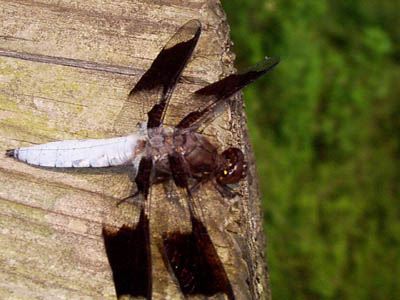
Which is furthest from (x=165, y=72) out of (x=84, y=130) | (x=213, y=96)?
(x=84, y=130)

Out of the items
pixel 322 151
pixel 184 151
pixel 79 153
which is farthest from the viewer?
pixel 322 151

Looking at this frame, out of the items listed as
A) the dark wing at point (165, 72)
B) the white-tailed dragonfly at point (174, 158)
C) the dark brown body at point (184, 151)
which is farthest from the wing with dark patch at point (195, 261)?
the dark wing at point (165, 72)

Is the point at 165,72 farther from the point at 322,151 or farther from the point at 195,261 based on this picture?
the point at 322,151

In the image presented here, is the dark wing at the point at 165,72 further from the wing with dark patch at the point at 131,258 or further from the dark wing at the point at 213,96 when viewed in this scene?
the wing with dark patch at the point at 131,258

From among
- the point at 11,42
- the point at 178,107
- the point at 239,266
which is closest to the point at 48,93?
the point at 11,42

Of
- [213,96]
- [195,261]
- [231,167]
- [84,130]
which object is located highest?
[213,96]

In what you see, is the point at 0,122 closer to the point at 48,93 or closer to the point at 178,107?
the point at 48,93

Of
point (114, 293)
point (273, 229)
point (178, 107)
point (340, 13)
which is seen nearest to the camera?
point (114, 293)

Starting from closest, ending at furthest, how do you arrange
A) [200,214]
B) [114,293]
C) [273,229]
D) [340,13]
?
[114,293] < [200,214] < [273,229] < [340,13]
